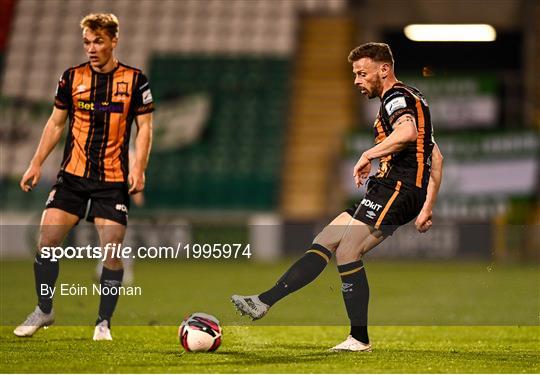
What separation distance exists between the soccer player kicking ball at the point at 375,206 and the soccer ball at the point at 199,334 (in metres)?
0.30

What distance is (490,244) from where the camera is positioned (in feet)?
47.2

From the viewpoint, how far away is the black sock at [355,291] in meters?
5.61

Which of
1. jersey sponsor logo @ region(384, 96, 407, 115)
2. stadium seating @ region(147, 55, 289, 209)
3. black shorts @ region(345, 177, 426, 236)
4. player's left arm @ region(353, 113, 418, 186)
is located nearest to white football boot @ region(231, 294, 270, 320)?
black shorts @ region(345, 177, 426, 236)

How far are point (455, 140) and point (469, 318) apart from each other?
25.7ft

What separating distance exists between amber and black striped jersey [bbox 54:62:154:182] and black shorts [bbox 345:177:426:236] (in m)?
1.38

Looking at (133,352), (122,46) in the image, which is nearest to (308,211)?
(122,46)

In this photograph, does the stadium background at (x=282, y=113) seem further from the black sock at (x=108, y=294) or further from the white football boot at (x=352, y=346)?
the white football boot at (x=352, y=346)

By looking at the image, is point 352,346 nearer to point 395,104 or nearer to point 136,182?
point 395,104

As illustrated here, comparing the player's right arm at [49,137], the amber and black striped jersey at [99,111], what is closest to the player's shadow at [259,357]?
the amber and black striped jersey at [99,111]

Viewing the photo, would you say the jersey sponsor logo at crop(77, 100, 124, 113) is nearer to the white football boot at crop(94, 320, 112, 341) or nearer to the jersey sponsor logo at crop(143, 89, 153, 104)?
the jersey sponsor logo at crop(143, 89, 153, 104)

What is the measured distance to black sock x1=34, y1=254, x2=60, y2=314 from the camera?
6.14m

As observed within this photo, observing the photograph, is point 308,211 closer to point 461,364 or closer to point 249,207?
point 249,207

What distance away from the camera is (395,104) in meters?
5.47

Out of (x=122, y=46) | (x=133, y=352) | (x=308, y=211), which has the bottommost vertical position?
(x=308, y=211)
